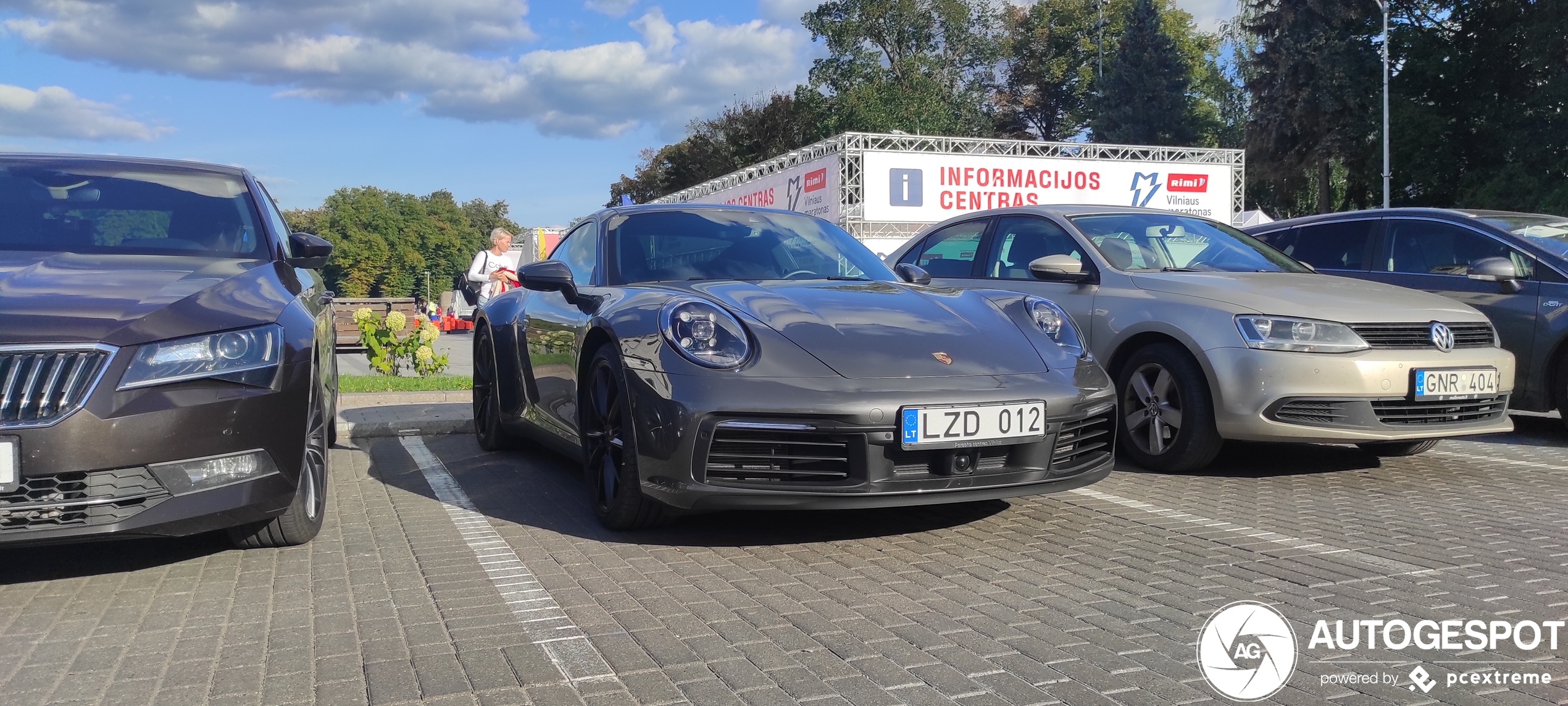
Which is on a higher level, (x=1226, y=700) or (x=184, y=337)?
(x=184, y=337)

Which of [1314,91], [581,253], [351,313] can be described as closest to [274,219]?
[581,253]

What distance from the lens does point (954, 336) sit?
159 inches

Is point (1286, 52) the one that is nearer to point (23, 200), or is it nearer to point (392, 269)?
point (23, 200)

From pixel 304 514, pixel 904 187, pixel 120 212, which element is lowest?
pixel 304 514

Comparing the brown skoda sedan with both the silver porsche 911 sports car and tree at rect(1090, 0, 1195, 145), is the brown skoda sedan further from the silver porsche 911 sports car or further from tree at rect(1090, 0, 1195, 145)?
tree at rect(1090, 0, 1195, 145)

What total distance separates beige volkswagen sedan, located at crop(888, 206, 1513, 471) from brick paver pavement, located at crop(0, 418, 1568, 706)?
1.14ft

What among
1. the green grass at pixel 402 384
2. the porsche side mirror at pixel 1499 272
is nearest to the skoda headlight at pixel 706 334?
the porsche side mirror at pixel 1499 272

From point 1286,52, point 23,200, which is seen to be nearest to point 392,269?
point 1286,52

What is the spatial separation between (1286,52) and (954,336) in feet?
142

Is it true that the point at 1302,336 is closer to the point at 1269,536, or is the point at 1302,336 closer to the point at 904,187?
the point at 1269,536

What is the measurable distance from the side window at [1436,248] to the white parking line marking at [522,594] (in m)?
5.81

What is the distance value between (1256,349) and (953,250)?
230 centimetres

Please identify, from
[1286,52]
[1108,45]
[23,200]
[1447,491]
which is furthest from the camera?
[1108,45]

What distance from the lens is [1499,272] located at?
6.58 metres
